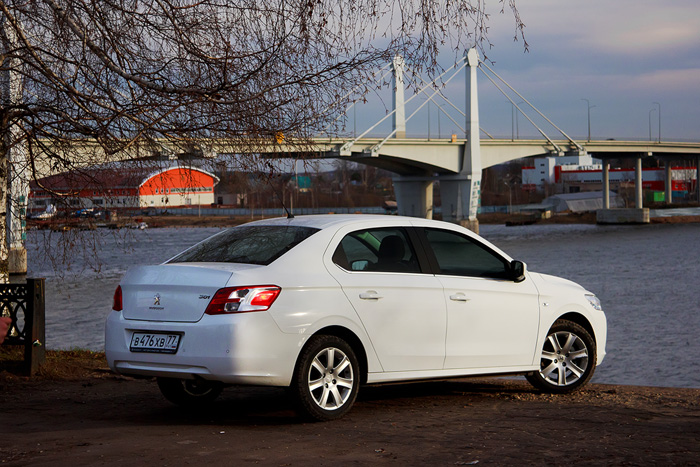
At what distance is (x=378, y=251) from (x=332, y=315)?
831mm

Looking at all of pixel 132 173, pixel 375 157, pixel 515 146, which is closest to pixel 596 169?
pixel 515 146

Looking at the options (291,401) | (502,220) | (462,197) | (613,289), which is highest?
(462,197)

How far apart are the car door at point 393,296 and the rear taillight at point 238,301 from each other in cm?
67

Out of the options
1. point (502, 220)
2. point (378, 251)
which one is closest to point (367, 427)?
point (378, 251)

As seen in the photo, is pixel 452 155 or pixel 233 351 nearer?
pixel 233 351

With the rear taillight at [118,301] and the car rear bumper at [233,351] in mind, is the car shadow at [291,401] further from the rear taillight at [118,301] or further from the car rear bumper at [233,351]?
Answer: the rear taillight at [118,301]

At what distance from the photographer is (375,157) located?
2442 inches

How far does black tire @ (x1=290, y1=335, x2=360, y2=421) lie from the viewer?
20.7 feet

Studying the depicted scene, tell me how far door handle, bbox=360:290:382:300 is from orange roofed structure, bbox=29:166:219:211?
3060mm

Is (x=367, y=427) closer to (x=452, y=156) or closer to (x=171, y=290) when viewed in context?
(x=171, y=290)

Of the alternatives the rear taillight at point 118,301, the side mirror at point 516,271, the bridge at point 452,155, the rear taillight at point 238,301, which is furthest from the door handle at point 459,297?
the bridge at point 452,155

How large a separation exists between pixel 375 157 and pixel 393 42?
178 ft

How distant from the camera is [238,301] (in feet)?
20.0

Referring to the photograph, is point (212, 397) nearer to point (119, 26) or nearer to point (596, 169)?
point (119, 26)
